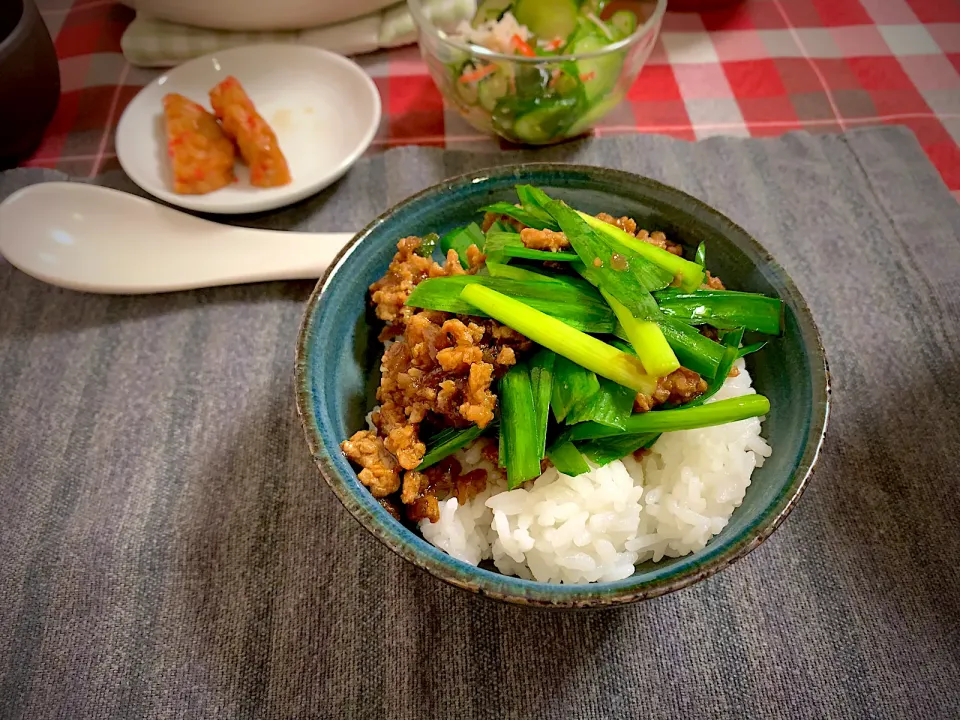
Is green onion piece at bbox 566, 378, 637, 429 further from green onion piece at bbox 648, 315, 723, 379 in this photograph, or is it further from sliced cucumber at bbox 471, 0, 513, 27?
sliced cucumber at bbox 471, 0, 513, 27

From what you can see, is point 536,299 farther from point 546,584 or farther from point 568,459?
point 546,584

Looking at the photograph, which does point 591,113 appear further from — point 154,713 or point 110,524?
point 154,713

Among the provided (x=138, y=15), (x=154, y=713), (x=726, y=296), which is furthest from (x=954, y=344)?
(x=138, y=15)

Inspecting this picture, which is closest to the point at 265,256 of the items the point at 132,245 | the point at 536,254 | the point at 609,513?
the point at 132,245

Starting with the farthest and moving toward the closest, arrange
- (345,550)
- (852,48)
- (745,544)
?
(852,48) → (345,550) → (745,544)

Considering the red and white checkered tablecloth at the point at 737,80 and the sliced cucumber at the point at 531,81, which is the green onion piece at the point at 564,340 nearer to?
the sliced cucumber at the point at 531,81

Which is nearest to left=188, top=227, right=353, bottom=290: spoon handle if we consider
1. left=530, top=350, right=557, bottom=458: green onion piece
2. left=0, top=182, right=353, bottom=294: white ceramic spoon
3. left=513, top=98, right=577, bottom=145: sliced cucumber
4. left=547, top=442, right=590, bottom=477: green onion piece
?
left=0, top=182, right=353, bottom=294: white ceramic spoon
